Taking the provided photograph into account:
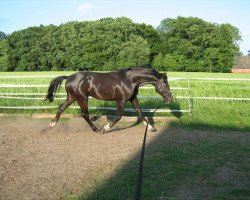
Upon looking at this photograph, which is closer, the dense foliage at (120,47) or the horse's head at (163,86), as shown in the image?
the horse's head at (163,86)

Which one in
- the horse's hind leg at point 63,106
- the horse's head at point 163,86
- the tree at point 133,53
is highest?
the horse's head at point 163,86

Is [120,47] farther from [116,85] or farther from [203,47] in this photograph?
[116,85]

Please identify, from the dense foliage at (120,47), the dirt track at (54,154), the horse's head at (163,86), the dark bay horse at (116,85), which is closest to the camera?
the dirt track at (54,154)

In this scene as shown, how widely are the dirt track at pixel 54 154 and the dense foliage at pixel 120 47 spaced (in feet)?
160

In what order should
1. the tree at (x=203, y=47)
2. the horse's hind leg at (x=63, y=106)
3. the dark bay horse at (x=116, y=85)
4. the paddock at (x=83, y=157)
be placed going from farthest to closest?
the tree at (x=203, y=47)
the horse's hind leg at (x=63, y=106)
the dark bay horse at (x=116, y=85)
the paddock at (x=83, y=157)

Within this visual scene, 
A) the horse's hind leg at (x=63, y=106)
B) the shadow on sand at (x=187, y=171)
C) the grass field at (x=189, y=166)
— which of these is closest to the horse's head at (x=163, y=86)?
the grass field at (x=189, y=166)

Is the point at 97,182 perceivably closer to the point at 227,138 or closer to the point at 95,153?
the point at 95,153

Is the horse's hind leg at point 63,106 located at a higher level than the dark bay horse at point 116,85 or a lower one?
lower

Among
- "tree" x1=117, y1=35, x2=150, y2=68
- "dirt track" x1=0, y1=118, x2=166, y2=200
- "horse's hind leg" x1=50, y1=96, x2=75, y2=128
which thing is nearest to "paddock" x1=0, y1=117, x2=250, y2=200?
"dirt track" x1=0, y1=118, x2=166, y2=200

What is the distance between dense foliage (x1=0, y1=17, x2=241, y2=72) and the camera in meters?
59.8

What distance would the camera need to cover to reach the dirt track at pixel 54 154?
16.5 feet

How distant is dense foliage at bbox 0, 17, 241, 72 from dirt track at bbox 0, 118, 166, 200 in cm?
4887

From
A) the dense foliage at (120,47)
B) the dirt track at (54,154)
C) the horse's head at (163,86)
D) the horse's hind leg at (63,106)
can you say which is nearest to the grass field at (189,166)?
the dirt track at (54,154)

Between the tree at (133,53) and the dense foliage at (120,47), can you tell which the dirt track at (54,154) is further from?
the dense foliage at (120,47)
